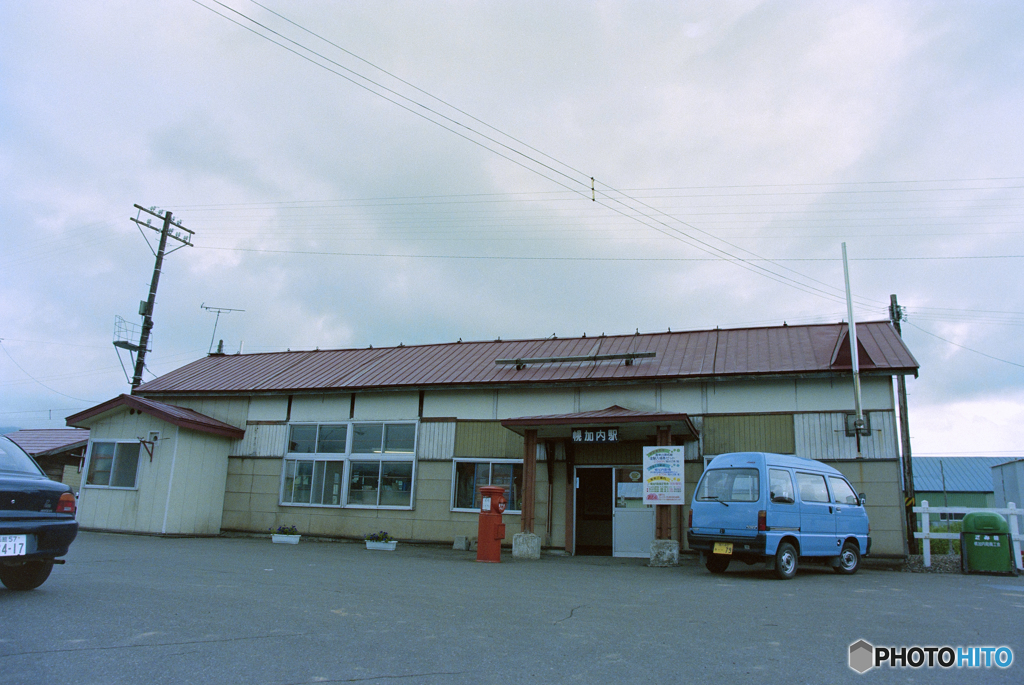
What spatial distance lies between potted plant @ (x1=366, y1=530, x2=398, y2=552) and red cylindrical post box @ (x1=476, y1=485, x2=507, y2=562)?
3.25 meters

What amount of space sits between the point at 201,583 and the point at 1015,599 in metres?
10.4

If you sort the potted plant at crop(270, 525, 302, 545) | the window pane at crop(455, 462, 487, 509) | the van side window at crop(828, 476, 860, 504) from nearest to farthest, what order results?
the van side window at crop(828, 476, 860, 504) → the window pane at crop(455, 462, 487, 509) → the potted plant at crop(270, 525, 302, 545)

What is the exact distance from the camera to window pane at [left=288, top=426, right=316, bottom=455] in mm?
19641

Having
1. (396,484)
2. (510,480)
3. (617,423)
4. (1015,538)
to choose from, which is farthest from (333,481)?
(1015,538)

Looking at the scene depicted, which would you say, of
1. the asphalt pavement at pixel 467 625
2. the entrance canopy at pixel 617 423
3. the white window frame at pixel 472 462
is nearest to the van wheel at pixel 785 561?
the asphalt pavement at pixel 467 625

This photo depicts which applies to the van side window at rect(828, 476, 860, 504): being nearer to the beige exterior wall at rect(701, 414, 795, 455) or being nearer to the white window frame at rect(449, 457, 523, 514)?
the beige exterior wall at rect(701, 414, 795, 455)

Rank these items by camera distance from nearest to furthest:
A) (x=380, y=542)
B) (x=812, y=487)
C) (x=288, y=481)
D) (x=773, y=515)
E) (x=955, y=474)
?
(x=773, y=515) → (x=812, y=487) → (x=380, y=542) → (x=288, y=481) → (x=955, y=474)

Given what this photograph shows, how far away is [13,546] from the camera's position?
6477 millimetres

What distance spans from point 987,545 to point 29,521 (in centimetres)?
1483

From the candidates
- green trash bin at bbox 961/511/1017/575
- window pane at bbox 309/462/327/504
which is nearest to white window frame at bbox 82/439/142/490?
window pane at bbox 309/462/327/504

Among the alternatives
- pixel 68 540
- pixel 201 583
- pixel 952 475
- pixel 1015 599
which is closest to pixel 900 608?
pixel 1015 599

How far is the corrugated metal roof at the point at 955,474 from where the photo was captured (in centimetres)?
5041

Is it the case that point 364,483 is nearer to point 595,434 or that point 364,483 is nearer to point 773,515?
point 595,434

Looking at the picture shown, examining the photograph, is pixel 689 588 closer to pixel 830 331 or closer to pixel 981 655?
pixel 981 655
